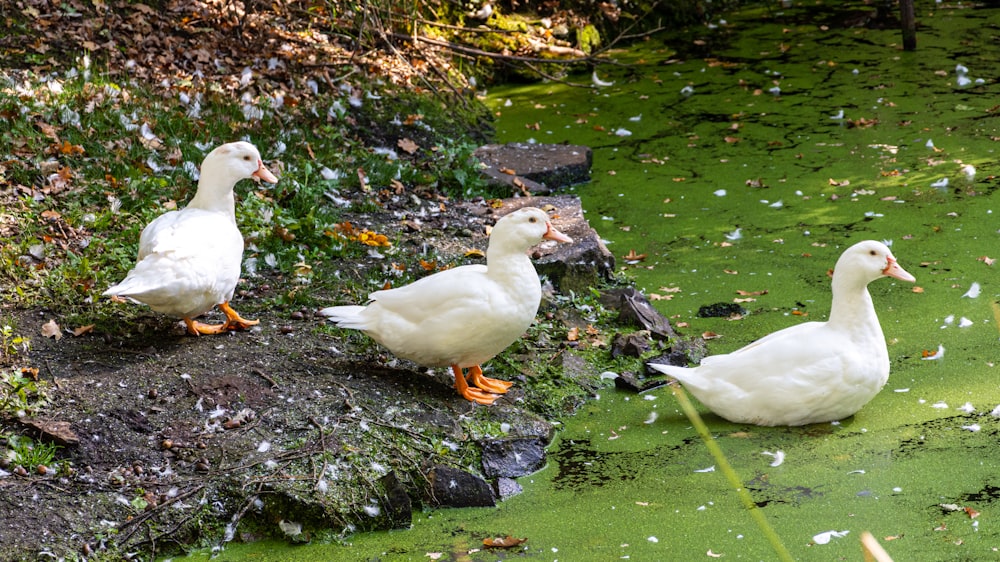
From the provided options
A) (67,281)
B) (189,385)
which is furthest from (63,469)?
(67,281)

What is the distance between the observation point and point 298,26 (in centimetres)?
861

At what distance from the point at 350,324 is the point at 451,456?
700 millimetres

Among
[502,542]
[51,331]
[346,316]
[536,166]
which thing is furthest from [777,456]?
[536,166]

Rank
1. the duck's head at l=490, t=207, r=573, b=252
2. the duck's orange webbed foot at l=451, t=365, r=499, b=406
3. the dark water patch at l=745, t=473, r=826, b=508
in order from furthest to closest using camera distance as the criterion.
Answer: the duck's orange webbed foot at l=451, t=365, r=499, b=406 → the duck's head at l=490, t=207, r=573, b=252 → the dark water patch at l=745, t=473, r=826, b=508

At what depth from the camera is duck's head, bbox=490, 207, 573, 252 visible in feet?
13.1

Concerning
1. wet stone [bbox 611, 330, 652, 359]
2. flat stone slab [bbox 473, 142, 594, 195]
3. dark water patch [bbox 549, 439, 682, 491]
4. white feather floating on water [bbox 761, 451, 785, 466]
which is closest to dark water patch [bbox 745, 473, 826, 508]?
white feather floating on water [bbox 761, 451, 785, 466]

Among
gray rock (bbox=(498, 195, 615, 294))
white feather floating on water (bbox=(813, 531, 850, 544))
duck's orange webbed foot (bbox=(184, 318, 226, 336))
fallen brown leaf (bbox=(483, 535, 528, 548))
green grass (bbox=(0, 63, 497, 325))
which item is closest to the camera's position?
white feather floating on water (bbox=(813, 531, 850, 544))

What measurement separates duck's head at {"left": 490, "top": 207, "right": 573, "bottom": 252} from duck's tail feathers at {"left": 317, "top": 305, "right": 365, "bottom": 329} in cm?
61

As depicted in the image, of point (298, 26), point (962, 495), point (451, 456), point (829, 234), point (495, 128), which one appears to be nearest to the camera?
point (962, 495)

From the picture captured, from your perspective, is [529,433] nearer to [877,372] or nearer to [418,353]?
[418,353]

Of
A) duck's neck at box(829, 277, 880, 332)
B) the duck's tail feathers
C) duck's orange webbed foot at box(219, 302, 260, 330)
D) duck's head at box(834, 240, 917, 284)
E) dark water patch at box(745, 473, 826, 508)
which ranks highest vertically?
duck's head at box(834, 240, 917, 284)

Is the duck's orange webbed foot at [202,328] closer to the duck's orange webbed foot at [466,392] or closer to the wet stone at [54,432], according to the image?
the wet stone at [54,432]

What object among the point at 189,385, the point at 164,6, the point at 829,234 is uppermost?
the point at 164,6

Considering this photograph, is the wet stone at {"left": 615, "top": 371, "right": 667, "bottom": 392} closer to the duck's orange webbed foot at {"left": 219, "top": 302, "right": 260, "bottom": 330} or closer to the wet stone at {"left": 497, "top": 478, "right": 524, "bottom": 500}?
the wet stone at {"left": 497, "top": 478, "right": 524, "bottom": 500}
